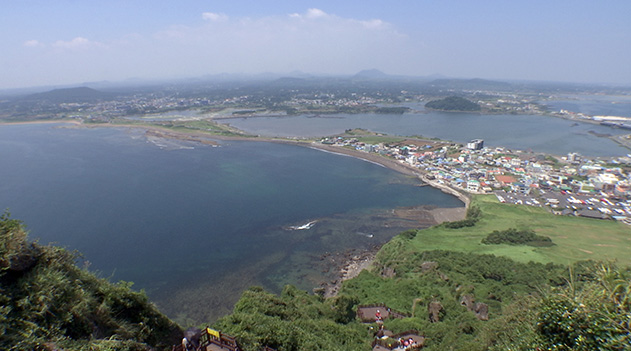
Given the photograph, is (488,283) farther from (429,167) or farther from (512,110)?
(512,110)

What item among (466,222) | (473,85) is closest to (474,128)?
(466,222)

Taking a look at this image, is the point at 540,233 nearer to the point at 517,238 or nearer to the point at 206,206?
the point at 517,238

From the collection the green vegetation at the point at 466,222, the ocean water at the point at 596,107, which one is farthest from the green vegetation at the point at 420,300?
the ocean water at the point at 596,107

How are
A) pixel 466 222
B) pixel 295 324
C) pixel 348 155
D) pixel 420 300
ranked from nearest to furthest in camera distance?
pixel 295 324
pixel 420 300
pixel 466 222
pixel 348 155

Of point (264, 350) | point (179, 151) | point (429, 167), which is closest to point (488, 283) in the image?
point (264, 350)

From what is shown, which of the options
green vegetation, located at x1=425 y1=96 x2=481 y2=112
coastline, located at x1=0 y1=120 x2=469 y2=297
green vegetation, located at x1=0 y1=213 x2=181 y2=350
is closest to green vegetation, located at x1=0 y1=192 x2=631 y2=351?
green vegetation, located at x1=0 y1=213 x2=181 y2=350
